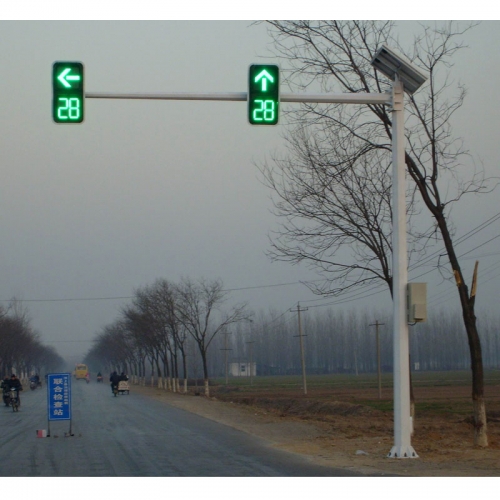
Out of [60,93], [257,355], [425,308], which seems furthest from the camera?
[257,355]

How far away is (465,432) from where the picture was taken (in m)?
20.6

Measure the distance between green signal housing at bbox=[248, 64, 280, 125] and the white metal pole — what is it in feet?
10.6

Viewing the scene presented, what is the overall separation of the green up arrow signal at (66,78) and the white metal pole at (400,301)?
6008 mm

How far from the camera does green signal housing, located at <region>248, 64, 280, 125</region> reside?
12.4 metres

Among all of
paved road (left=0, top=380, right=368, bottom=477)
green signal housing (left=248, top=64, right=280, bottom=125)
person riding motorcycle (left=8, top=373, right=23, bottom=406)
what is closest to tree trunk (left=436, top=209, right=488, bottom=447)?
paved road (left=0, top=380, right=368, bottom=477)

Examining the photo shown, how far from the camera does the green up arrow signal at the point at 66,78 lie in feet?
39.7

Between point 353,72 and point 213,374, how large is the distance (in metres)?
158

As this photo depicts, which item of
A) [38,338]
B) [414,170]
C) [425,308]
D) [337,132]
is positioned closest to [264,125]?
[425,308]

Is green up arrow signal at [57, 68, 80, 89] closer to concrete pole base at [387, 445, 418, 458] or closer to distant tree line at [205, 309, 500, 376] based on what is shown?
concrete pole base at [387, 445, 418, 458]

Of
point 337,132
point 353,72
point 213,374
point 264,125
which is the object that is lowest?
point 213,374

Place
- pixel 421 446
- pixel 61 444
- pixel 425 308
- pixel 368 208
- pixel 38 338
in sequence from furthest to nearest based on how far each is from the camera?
pixel 38 338 < pixel 368 208 < pixel 61 444 < pixel 421 446 < pixel 425 308

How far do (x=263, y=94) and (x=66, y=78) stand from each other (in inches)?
122

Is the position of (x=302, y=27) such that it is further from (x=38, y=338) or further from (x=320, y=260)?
(x=38, y=338)

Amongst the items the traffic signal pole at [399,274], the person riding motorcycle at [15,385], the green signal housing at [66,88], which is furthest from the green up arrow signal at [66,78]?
the person riding motorcycle at [15,385]
